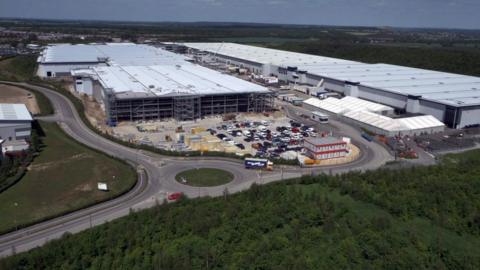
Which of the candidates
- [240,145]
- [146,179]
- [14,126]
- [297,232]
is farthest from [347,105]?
[14,126]

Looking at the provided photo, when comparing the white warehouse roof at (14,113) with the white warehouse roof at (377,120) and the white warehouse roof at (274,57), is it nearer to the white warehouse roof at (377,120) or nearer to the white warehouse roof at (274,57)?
the white warehouse roof at (377,120)

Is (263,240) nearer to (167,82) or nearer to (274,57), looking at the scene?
(167,82)

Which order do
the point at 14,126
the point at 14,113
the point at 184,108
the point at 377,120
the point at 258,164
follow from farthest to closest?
the point at 184,108 < the point at 377,120 < the point at 14,113 < the point at 14,126 < the point at 258,164

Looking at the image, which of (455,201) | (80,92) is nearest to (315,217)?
(455,201)

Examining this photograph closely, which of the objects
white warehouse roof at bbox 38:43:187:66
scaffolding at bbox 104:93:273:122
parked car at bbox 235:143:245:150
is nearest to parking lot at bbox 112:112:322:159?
parked car at bbox 235:143:245:150

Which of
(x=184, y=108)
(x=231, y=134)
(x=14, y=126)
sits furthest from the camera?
(x=184, y=108)

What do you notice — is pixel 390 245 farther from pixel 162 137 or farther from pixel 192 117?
pixel 192 117

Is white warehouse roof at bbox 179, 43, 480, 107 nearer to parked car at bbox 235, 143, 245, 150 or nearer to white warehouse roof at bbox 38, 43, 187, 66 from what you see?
white warehouse roof at bbox 38, 43, 187, 66
